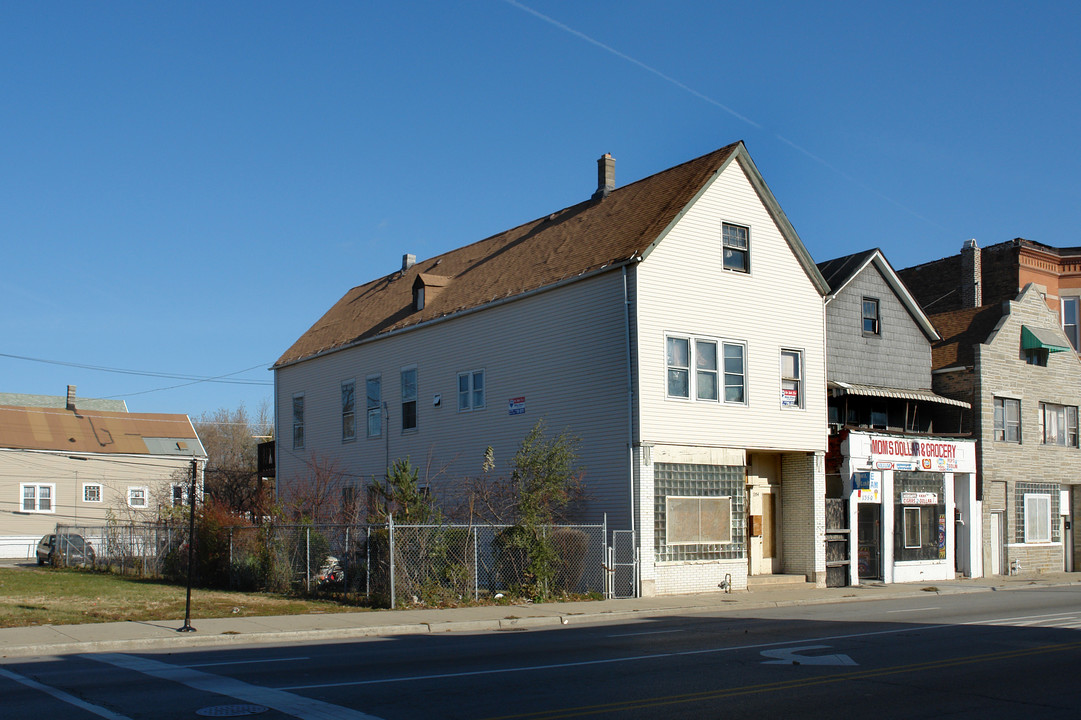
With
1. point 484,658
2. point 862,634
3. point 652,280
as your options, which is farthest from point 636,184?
point 484,658

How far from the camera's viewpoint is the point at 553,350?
82.9ft

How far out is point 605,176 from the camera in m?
30.0

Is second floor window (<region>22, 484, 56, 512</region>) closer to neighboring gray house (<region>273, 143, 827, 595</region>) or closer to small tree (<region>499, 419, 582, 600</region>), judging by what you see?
neighboring gray house (<region>273, 143, 827, 595</region>)

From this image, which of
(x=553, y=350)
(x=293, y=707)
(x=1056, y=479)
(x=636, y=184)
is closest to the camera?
(x=293, y=707)

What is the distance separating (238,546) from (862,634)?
15862mm

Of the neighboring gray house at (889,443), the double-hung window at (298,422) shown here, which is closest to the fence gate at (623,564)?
the neighboring gray house at (889,443)

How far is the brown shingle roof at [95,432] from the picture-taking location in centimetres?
4862

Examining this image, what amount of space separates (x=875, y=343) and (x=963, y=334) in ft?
18.1

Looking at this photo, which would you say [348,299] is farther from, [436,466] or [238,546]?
[238,546]

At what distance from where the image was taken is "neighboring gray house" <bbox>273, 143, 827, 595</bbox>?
23.2 m

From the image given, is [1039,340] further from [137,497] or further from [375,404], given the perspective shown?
[137,497]

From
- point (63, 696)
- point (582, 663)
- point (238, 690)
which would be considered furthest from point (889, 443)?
point (63, 696)

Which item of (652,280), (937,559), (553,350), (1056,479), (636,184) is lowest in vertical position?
(937,559)

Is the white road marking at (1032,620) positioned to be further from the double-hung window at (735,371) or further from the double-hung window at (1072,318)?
the double-hung window at (1072,318)
